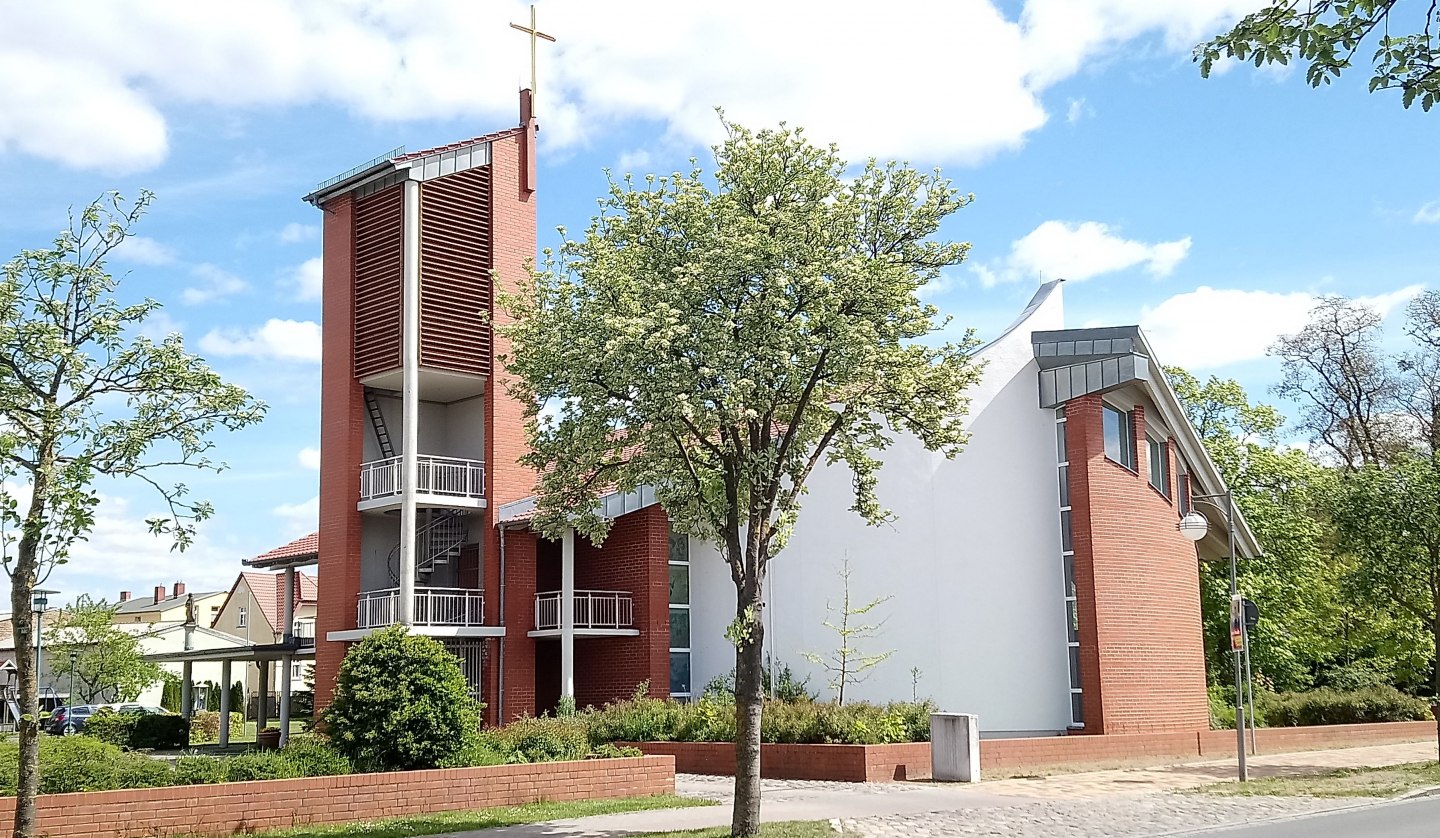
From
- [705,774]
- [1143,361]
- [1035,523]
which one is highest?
[1143,361]

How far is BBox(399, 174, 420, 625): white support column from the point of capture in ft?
87.4

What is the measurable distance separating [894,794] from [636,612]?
469 inches

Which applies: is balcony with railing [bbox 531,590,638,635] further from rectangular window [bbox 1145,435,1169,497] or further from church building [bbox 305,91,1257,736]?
rectangular window [bbox 1145,435,1169,497]

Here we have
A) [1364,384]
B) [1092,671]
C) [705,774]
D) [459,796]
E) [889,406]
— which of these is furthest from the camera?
[1364,384]

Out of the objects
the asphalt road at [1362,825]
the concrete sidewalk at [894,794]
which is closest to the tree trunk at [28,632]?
the concrete sidewalk at [894,794]

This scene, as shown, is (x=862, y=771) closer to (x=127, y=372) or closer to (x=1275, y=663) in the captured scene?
(x=127, y=372)

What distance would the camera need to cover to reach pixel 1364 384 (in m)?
44.6

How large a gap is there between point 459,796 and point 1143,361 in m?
16.4

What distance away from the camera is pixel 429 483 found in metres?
28.2

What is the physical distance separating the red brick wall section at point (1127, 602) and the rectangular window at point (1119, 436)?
0.15 metres

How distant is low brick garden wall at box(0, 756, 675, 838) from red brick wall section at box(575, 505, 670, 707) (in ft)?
34.9

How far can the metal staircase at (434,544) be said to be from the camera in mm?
29172

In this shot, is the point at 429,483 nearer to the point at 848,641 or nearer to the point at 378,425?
the point at 378,425

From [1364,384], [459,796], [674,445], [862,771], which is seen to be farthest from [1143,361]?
[1364,384]
